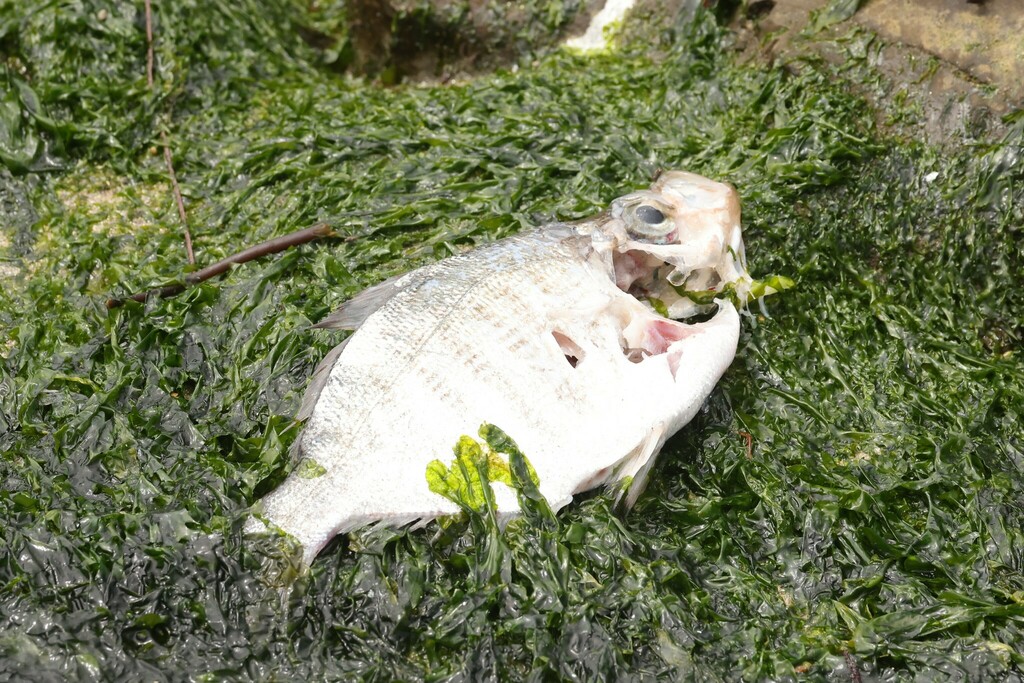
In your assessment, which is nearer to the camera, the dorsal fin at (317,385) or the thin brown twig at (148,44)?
the dorsal fin at (317,385)

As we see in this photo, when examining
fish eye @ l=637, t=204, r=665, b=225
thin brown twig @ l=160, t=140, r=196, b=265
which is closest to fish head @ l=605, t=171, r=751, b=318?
fish eye @ l=637, t=204, r=665, b=225

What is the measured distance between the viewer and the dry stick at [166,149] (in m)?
4.33

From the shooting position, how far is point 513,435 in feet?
10.0

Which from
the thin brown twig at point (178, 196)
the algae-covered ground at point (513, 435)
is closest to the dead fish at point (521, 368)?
the algae-covered ground at point (513, 435)

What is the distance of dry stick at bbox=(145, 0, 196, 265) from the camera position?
4.33 metres

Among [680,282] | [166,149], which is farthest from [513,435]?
[166,149]

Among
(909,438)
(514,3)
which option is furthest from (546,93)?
(909,438)

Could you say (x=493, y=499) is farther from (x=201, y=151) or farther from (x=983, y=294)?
(x=201, y=151)

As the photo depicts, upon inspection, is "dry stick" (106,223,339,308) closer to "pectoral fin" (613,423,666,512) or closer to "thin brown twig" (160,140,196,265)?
"thin brown twig" (160,140,196,265)

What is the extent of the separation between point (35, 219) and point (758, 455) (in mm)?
3760

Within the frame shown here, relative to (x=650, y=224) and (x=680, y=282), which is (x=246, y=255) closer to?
(x=650, y=224)

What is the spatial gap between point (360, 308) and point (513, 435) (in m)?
0.82

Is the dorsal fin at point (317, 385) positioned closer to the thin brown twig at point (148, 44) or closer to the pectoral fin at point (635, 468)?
the pectoral fin at point (635, 468)

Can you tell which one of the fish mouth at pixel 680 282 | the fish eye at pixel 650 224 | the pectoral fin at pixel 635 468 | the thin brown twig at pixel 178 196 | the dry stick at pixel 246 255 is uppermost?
the thin brown twig at pixel 178 196
